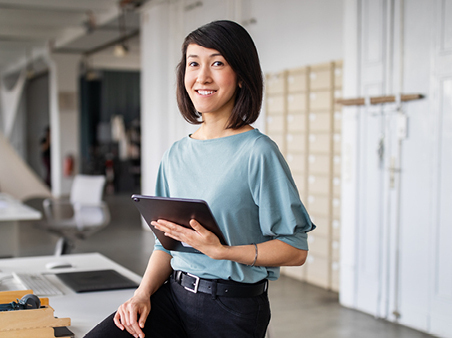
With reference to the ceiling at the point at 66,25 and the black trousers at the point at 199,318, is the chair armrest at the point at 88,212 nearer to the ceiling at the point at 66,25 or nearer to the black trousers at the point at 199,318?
the ceiling at the point at 66,25

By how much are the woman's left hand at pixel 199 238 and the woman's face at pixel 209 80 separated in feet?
1.11

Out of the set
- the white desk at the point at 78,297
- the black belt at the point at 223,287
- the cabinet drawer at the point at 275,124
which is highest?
the cabinet drawer at the point at 275,124

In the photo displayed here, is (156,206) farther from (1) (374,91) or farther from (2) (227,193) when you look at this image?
(1) (374,91)

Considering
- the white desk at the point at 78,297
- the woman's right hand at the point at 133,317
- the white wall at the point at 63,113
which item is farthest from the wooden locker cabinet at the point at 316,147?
the white wall at the point at 63,113

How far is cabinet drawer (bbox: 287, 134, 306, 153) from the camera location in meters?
5.39

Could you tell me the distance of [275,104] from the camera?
18.9 feet

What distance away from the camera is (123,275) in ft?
7.50

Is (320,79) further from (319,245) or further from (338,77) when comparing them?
(319,245)

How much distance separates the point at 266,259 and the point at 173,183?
0.36 metres

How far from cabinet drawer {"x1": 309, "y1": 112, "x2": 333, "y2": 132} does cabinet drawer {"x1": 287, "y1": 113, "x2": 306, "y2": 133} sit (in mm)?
80

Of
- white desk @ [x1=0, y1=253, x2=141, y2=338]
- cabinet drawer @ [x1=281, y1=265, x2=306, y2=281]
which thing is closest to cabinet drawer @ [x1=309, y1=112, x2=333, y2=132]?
cabinet drawer @ [x1=281, y1=265, x2=306, y2=281]

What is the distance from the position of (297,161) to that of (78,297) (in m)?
3.80

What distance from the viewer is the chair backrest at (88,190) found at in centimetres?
610

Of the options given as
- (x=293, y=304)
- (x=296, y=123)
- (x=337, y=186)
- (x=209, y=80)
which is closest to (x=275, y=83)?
(x=296, y=123)
